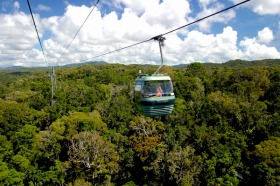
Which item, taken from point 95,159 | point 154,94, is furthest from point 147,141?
point 154,94

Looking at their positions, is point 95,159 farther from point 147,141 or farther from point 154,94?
point 154,94

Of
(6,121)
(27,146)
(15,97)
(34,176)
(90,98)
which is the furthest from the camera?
(15,97)

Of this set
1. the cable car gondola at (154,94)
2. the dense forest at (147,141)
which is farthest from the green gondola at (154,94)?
the dense forest at (147,141)

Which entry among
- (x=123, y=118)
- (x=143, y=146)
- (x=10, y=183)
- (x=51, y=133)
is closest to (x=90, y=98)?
(x=123, y=118)

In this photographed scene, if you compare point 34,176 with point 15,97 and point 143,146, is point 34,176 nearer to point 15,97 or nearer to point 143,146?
point 143,146

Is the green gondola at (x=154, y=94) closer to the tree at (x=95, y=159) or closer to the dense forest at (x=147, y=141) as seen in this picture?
the dense forest at (x=147, y=141)
